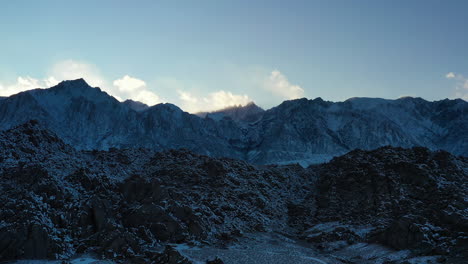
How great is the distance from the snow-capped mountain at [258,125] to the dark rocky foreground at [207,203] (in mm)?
74520

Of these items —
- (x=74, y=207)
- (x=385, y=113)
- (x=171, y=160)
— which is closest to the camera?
(x=74, y=207)

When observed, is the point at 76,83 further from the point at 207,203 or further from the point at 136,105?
the point at 207,203

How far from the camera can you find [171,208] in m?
37.6

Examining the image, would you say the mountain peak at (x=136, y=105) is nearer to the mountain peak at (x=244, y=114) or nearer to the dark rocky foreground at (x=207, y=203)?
the mountain peak at (x=244, y=114)

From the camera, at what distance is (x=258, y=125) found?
→ 547ft

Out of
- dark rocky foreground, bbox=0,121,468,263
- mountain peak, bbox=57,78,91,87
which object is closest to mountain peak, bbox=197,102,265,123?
mountain peak, bbox=57,78,91,87

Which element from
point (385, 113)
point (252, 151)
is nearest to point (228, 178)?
point (252, 151)

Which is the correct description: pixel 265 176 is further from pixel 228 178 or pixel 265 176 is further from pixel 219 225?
pixel 219 225

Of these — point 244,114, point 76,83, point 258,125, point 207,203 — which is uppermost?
point 76,83

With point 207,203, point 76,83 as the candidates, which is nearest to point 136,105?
point 76,83

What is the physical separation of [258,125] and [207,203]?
124754 mm

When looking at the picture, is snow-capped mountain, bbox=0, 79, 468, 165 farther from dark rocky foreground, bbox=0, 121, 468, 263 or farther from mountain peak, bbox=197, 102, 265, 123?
dark rocky foreground, bbox=0, 121, 468, 263

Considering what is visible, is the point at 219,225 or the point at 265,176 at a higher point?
the point at 265,176

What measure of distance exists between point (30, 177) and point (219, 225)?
1825 cm
